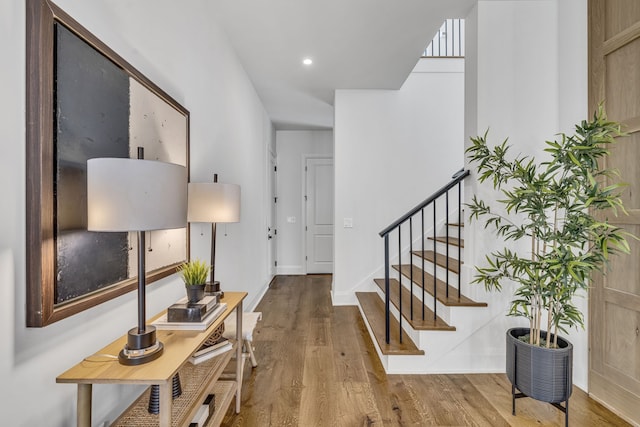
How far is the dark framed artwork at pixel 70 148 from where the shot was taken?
850 millimetres

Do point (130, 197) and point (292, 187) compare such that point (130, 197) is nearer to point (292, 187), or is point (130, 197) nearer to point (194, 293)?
point (194, 293)

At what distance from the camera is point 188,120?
1.83 m

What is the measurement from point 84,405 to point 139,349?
0.62 feet

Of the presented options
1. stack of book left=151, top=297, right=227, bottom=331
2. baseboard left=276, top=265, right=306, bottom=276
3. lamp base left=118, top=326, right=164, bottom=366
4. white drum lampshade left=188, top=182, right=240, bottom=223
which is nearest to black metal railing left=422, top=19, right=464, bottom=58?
white drum lampshade left=188, top=182, right=240, bottom=223

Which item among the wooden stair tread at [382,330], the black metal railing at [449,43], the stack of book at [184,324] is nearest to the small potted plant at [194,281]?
the stack of book at [184,324]

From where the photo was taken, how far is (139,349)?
0.98m

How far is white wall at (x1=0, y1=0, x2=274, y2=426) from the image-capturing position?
80cm

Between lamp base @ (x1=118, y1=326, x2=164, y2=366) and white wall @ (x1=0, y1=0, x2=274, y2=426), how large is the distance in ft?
0.64

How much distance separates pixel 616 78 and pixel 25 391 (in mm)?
3124

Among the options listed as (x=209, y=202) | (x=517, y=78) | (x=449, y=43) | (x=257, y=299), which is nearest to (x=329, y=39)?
(x=517, y=78)

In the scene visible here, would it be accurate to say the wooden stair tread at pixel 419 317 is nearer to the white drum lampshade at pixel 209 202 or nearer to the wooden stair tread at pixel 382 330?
the wooden stair tread at pixel 382 330

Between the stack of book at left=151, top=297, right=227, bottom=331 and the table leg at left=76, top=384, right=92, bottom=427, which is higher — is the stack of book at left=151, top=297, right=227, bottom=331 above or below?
above

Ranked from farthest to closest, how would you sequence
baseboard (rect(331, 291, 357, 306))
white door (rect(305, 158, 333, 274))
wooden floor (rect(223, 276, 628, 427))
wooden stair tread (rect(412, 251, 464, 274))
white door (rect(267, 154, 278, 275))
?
white door (rect(305, 158, 333, 274)) → white door (rect(267, 154, 278, 275)) → baseboard (rect(331, 291, 357, 306)) → wooden stair tread (rect(412, 251, 464, 274)) → wooden floor (rect(223, 276, 628, 427))

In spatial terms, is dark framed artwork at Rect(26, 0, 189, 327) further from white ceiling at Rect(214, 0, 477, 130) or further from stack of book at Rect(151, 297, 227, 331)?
white ceiling at Rect(214, 0, 477, 130)
